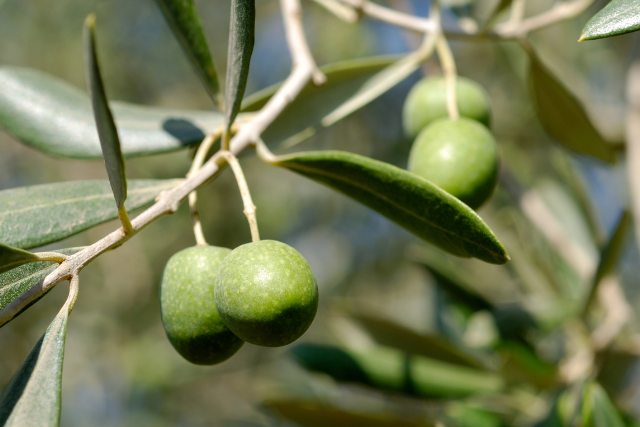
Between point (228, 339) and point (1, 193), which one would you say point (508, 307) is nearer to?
point (228, 339)

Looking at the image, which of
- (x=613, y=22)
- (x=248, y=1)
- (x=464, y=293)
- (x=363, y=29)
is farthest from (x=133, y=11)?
(x=613, y=22)

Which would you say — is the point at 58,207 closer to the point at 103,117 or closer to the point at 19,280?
the point at 19,280

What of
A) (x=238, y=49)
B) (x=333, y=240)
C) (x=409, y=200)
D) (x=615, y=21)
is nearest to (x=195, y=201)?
(x=238, y=49)

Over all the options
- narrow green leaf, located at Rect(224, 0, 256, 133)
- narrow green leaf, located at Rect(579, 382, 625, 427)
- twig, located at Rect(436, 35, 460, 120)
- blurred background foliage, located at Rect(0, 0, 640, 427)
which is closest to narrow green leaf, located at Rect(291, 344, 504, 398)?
blurred background foliage, located at Rect(0, 0, 640, 427)

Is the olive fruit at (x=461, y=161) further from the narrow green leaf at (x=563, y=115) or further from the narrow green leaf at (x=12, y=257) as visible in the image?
the narrow green leaf at (x=12, y=257)

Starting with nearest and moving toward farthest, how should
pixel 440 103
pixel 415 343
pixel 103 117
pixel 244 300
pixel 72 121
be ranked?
pixel 103 117 < pixel 244 300 < pixel 72 121 < pixel 440 103 < pixel 415 343

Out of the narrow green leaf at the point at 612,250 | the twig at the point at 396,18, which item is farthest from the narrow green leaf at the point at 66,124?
the narrow green leaf at the point at 612,250
